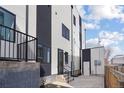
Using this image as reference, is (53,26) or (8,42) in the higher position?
(53,26)

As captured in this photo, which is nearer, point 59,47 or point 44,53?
point 44,53

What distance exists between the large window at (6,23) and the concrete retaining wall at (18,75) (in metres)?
1.50

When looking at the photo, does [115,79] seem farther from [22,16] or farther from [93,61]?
[93,61]

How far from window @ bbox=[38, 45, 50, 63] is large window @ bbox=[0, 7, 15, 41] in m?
3.84

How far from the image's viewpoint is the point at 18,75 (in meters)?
7.17

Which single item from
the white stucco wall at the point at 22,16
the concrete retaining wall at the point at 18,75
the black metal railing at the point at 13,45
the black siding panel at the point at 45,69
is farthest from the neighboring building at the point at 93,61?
the concrete retaining wall at the point at 18,75

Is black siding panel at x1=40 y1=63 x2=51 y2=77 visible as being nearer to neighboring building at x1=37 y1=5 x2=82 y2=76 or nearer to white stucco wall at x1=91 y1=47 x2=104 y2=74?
neighboring building at x1=37 y1=5 x2=82 y2=76

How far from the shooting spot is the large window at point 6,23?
8664 mm

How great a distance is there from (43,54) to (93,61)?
19131mm
